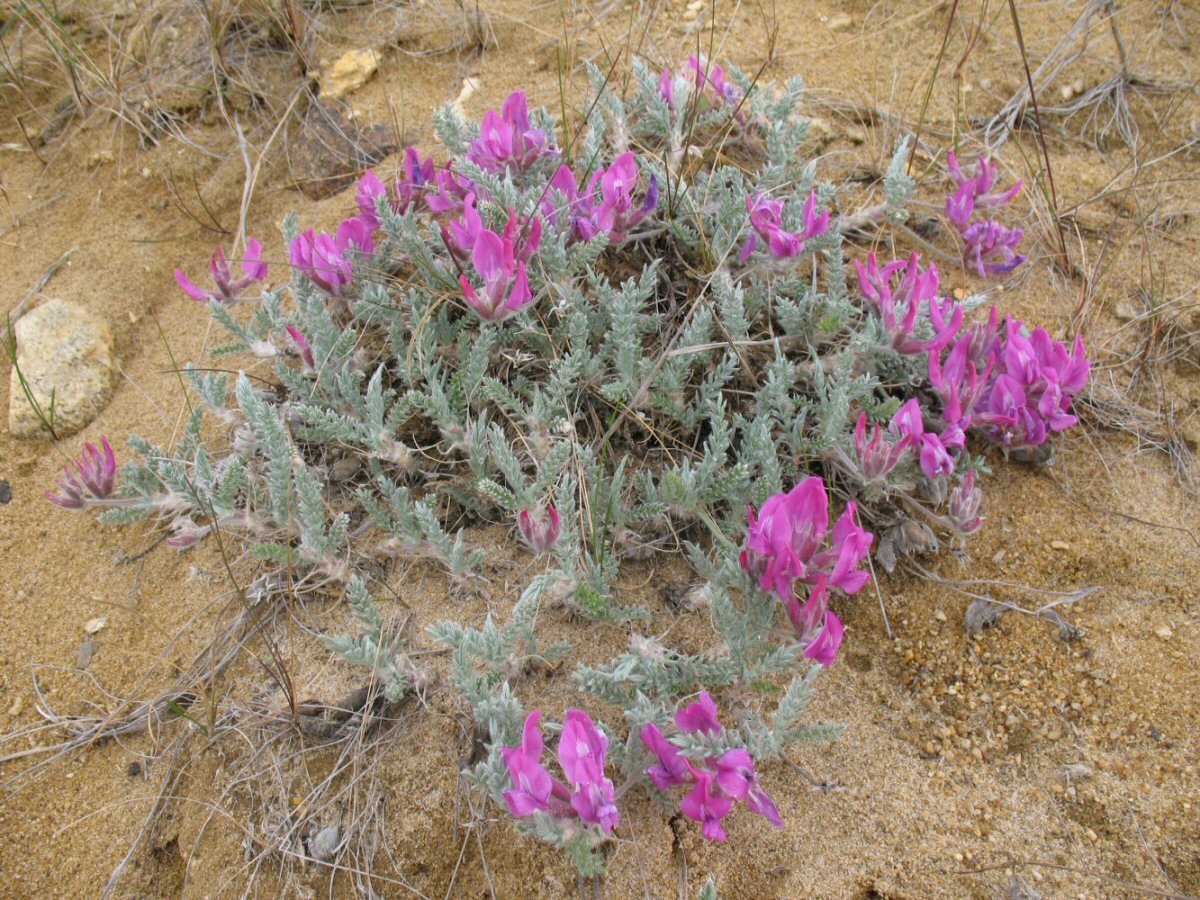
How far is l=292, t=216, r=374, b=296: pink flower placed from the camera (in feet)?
8.13

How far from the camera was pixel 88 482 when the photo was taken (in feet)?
7.73

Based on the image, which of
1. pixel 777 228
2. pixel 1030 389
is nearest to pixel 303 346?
pixel 777 228

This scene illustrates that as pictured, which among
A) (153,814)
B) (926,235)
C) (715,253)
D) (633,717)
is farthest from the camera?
(926,235)

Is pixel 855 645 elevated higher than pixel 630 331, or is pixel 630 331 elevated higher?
pixel 630 331

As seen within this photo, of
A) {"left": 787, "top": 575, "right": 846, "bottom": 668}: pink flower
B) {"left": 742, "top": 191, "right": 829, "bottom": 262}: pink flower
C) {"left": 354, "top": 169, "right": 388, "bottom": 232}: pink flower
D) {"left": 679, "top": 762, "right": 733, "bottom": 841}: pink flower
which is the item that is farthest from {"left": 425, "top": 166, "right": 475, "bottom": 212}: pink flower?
{"left": 679, "top": 762, "right": 733, "bottom": 841}: pink flower

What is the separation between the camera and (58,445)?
2738mm

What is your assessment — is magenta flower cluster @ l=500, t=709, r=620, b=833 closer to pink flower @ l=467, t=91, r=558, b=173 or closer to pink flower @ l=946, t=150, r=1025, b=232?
pink flower @ l=467, t=91, r=558, b=173

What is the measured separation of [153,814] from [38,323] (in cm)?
165

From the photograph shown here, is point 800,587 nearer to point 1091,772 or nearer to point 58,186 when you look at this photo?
point 1091,772

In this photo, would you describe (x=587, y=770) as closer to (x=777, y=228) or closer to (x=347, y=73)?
(x=777, y=228)

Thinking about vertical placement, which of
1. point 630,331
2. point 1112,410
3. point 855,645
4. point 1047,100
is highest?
point 1047,100

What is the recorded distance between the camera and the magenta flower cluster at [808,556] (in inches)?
70.0

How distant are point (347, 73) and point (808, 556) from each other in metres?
2.90

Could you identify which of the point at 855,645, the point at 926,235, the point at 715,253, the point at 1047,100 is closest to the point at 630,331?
the point at 715,253
